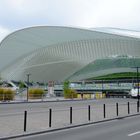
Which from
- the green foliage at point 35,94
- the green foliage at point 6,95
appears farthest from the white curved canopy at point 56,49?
the green foliage at point 6,95

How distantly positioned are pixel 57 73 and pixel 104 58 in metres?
21.4

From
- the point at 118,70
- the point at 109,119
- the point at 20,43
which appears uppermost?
the point at 20,43

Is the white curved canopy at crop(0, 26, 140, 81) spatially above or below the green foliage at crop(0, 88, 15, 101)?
above

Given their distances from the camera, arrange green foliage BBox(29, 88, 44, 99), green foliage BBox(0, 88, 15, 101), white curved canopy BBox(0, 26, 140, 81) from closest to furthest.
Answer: green foliage BBox(0, 88, 15, 101) → green foliage BBox(29, 88, 44, 99) → white curved canopy BBox(0, 26, 140, 81)

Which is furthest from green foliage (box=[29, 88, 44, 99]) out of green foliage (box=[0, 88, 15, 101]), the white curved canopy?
the white curved canopy

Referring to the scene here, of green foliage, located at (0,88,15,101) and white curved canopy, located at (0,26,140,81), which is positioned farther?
white curved canopy, located at (0,26,140,81)

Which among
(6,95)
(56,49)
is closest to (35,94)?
(6,95)

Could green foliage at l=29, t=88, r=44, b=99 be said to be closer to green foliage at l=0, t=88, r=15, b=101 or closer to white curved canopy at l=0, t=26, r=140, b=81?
green foliage at l=0, t=88, r=15, b=101

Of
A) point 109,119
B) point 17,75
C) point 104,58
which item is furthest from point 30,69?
point 109,119

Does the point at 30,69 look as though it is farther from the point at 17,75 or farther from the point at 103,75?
the point at 103,75

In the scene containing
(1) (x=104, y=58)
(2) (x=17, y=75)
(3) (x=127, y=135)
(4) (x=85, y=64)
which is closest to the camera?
(3) (x=127, y=135)

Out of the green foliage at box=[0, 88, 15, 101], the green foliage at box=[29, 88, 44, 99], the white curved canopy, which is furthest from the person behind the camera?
the white curved canopy

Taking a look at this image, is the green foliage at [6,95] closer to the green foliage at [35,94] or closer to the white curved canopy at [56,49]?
the green foliage at [35,94]

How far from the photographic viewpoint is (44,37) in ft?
362
